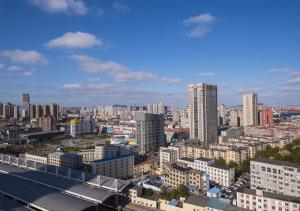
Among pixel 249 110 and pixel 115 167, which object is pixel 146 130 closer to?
pixel 115 167

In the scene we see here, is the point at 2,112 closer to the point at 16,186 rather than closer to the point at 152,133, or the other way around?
the point at 152,133

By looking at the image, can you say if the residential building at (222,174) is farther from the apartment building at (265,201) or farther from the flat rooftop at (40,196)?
the flat rooftop at (40,196)

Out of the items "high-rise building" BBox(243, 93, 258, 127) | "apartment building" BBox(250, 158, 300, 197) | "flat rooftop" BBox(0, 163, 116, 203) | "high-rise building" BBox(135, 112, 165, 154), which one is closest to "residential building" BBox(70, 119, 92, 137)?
"high-rise building" BBox(135, 112, 165, 154)

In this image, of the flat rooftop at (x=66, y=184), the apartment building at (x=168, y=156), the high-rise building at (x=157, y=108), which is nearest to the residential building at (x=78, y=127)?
the high-rise building at (x=157, y=108)

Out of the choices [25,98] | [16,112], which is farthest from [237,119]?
[25,98]

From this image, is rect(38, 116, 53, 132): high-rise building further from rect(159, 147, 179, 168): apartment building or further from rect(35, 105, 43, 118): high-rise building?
rect(159, 147, 179, 168): apartment building
